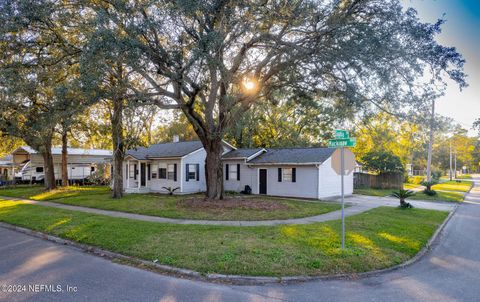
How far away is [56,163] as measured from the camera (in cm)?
3372

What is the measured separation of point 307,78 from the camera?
1427 cm

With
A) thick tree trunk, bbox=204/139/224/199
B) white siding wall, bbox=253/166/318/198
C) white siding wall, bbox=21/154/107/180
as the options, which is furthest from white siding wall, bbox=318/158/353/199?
white siding wall, bbox=21/154/107/180

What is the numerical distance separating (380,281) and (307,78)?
33.5 ft

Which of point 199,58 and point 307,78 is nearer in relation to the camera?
point 199,58

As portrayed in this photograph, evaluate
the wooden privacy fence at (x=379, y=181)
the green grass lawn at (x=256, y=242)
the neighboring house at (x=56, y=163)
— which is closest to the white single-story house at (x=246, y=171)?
the wooden privacy fence at (x=379, y=181)

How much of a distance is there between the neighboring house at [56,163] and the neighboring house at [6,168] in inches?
50.7

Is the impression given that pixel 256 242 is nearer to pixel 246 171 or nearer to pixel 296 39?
pixel 296 39

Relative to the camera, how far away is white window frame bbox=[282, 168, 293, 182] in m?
21.0

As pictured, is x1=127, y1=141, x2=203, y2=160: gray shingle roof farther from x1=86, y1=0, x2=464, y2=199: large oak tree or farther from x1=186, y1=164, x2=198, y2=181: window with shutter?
x1=86, y1=0, x2=464, y2=199: large oak tree

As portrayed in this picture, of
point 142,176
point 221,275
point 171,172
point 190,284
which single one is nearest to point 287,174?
point 171,172

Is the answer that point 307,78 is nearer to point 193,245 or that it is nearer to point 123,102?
point 123,102

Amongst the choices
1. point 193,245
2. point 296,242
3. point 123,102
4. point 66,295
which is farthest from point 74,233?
point 296,242

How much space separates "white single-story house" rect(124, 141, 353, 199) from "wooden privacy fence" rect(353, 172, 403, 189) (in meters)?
6.09

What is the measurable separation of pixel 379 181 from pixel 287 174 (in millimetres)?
13288
